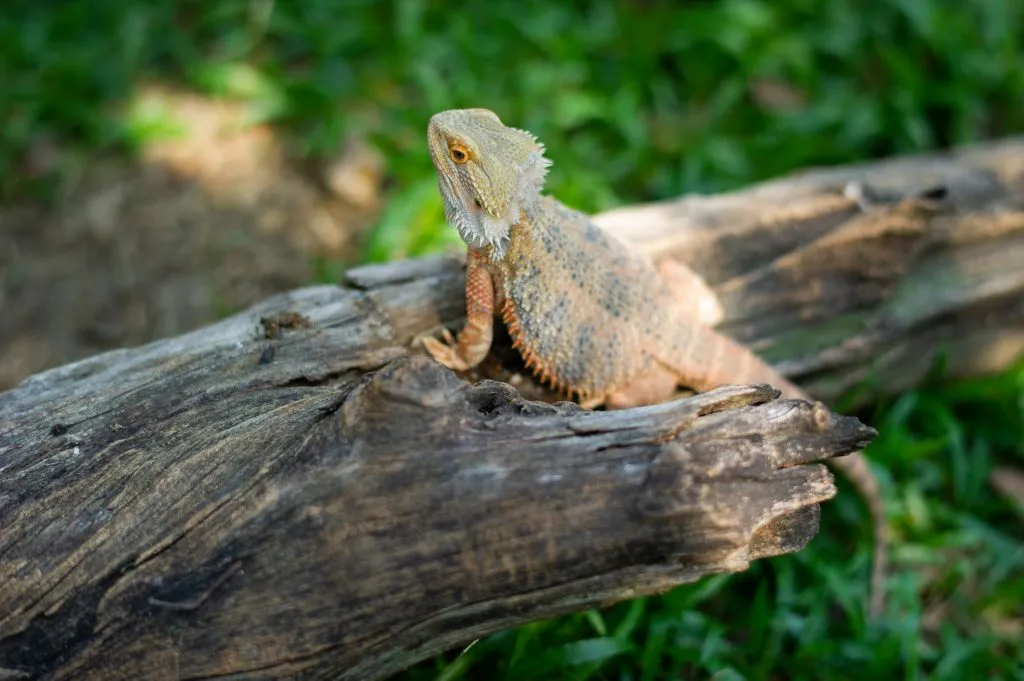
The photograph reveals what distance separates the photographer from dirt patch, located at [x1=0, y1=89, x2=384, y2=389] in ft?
15.3

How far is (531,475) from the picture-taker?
7.28ft

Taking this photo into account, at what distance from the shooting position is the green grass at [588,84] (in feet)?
15.1

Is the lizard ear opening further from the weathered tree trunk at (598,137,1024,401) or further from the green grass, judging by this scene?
the green grass

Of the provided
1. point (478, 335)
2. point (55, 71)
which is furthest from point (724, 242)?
point (55, 71)

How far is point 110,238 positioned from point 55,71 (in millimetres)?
1179

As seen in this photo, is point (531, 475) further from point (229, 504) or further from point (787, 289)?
point (787, 289)

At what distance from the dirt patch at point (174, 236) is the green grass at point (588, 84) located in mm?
175

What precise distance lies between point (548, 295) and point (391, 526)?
1069 millimetres

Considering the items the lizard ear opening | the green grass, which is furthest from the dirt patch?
the lizard ear opening

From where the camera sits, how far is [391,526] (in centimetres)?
219

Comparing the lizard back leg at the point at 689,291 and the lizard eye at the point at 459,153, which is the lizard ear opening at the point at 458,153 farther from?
the lizard back leg at the point at 689,291

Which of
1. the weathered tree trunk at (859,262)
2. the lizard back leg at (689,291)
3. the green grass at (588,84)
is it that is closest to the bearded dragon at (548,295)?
the lizard back leg at (689,291)

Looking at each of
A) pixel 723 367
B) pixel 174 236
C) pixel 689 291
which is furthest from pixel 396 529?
pixel 174 236

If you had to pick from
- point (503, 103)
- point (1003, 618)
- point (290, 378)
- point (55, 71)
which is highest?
point (55, 71)
